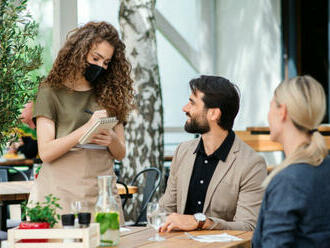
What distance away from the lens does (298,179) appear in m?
2.03

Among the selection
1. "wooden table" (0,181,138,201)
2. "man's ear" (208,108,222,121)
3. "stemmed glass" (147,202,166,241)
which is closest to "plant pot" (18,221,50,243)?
"stemmed glass" (147,202,166,241)

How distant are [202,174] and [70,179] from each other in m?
0.69

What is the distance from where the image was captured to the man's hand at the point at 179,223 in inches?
107

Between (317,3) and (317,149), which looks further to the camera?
(317,3)

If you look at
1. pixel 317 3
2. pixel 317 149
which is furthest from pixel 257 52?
pixel 317 149

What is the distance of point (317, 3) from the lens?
10062 millimetres

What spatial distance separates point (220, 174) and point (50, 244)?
1.15 meters

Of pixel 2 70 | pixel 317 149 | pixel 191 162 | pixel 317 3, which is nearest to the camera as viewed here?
pixel 317 149

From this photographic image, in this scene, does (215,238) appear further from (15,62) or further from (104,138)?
(15,62)

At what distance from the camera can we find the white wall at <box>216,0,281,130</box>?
33.3 ft

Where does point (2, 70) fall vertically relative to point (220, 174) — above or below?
above

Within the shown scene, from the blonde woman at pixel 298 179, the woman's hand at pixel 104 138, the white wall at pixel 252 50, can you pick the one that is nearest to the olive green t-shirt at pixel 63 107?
the woman's hand at pixel 104 138

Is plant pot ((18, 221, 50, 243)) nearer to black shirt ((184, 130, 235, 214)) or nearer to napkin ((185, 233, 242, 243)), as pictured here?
napkin ((185, 233, 242, 243))

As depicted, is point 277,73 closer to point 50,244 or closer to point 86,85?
point 86,85
